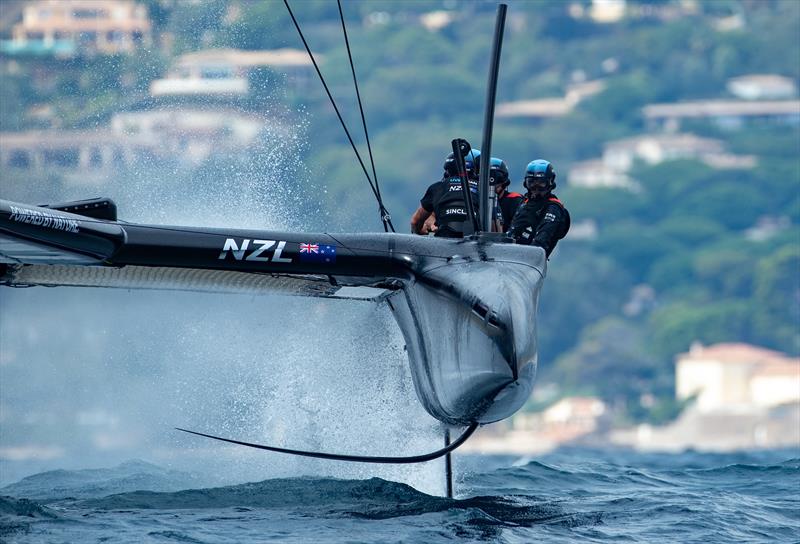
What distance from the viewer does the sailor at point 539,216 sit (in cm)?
1152

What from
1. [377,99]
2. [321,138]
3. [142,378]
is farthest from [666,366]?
[142,378]

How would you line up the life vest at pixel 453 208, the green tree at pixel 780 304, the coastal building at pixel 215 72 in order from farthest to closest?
the green tree at pixel 780 304, the coastal building at pixel 215 72, the life vest at pixel 453 208

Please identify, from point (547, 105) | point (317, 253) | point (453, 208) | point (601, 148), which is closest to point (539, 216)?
point (453, 208)

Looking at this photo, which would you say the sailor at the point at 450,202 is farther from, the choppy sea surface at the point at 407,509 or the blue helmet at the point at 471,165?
the choppy sea surface at the point at 407,509

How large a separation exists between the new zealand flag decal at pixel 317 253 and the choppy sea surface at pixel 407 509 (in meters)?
1.39

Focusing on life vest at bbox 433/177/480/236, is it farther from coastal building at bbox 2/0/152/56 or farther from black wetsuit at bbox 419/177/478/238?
coastal building at bbox 2/0/152/56

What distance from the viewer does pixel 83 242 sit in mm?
9984

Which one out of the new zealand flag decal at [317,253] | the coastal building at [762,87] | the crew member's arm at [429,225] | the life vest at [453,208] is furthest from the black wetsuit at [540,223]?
the coastal building at [762,87]

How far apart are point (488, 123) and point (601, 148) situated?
100489mm

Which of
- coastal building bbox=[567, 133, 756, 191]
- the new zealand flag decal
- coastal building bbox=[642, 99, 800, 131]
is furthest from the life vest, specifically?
coastal building bbox=[642, 99, 800, 131]

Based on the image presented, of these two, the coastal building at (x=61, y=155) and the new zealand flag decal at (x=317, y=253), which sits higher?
the coastal building at (x=61, y=155)

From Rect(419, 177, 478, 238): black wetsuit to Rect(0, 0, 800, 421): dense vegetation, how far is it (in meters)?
→ 32.0

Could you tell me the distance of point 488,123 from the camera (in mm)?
10250

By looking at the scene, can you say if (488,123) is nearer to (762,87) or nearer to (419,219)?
(419,219)
